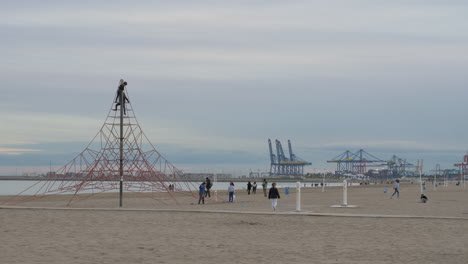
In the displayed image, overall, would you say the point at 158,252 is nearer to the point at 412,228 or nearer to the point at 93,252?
the point at 93,252

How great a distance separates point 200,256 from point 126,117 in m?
20.0

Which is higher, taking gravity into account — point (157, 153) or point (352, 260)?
point (157, 153)

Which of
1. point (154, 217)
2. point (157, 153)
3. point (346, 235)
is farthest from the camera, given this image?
point (157, 153)

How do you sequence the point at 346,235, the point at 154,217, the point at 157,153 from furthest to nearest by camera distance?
the point at 157,153 < the point at 154,217 < the point at 346,235

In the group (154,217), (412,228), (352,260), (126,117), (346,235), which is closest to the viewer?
(352,260)

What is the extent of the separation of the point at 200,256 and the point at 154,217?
1034cm

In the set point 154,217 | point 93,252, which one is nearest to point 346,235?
point 93,252

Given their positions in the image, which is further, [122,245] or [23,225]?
[23,225]

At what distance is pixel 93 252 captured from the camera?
1322 cm

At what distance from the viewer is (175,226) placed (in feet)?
63.3

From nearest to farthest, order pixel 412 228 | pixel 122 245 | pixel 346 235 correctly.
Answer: pixel 122 245 < pixel 346 235 < pixel 412 228

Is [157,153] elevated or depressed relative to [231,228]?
elevated

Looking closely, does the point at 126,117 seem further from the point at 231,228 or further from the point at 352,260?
the point at 352,260

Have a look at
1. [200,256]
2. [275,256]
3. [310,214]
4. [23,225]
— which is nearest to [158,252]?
[200,256]
